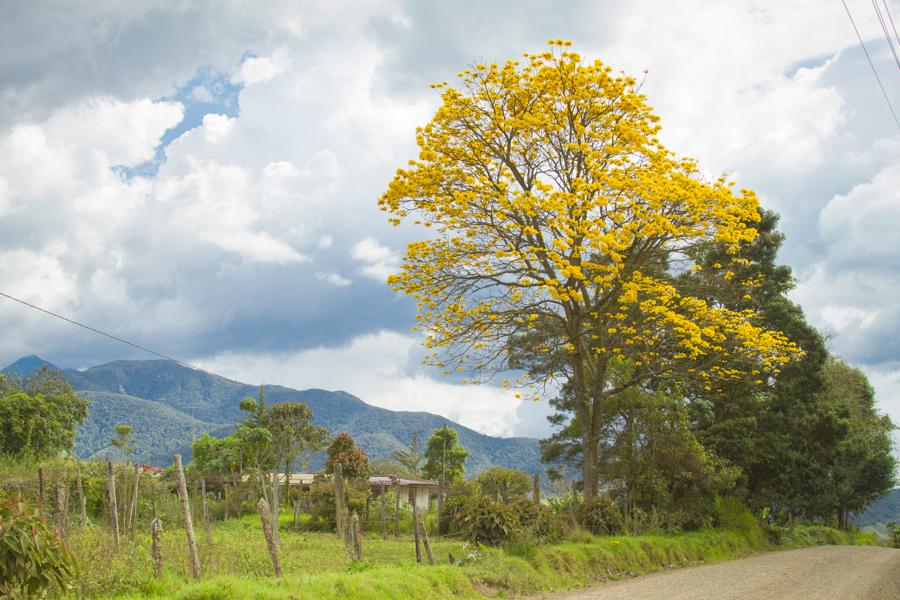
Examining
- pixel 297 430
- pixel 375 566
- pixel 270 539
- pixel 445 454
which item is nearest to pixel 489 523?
pixel 375 566

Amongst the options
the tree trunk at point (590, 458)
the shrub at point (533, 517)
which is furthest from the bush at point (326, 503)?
the shrub at point (533, 517)

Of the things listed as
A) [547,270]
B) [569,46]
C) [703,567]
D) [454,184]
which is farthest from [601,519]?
[569,46]

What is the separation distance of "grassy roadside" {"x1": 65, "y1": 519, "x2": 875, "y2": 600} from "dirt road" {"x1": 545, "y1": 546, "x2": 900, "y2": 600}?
26.8 inches

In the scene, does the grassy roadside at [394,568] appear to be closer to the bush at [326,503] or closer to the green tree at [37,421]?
the bush at [326,503]

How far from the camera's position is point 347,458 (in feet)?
121

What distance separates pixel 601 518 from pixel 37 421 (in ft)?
104

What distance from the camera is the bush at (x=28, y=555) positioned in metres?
6.25

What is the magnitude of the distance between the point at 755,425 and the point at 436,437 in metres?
34.6

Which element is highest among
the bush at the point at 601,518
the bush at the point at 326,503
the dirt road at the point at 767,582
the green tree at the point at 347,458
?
the green tree at the point at 347,458

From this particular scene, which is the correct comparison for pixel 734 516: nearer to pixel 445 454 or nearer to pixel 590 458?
pixel 590 458

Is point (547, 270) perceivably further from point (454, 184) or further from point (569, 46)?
point (569, 46)

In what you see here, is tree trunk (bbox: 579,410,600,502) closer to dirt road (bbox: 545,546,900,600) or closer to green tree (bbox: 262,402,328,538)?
dirt road (bbox: 545,546,900,600)

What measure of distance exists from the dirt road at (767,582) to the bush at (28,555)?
8570 millimetres

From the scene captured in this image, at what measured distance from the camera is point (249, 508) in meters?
30.3
